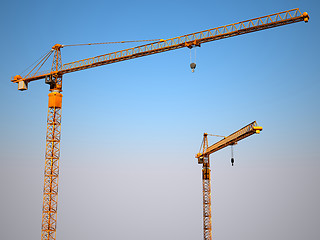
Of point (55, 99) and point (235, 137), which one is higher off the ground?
point (55, 99)

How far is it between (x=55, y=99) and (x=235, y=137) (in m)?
33.4

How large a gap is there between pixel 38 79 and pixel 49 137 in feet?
47.4

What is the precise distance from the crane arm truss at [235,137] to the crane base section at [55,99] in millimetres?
32290

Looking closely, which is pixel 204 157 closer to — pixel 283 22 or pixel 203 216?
pixel 203 216

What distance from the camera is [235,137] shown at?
6712cm

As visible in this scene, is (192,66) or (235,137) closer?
(192,66)

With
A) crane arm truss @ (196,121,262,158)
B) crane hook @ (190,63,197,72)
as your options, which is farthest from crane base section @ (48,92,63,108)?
crane arm truss @ (196,121,262,158)

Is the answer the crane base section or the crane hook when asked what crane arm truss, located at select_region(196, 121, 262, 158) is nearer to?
the crane hook

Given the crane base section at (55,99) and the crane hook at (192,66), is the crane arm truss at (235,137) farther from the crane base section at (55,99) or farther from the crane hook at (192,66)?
the crane base section at (55,99)

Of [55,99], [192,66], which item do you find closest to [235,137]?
[192,66]

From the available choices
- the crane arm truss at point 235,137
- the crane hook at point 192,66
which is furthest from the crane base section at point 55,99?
the crane arm truss at point 235,137

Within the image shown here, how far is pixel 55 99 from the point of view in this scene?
219 feet

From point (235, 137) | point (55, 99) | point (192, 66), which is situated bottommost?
point (235, 137)

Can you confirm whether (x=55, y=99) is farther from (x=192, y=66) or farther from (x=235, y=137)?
(x=235, y=137)
